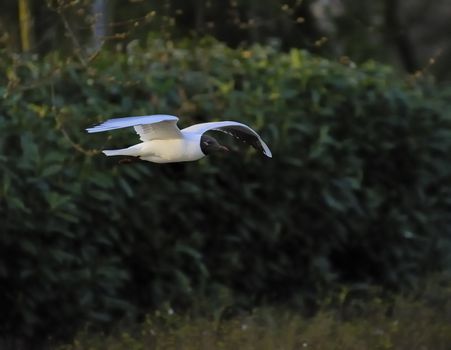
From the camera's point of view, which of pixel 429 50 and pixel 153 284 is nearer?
pixel 153 284

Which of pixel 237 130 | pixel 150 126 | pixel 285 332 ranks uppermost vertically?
pixel 150 126

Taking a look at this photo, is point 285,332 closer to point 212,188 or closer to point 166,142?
point 212,188

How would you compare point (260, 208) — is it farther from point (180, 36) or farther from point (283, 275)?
point (180, 36)

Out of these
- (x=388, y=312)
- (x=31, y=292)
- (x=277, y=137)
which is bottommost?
(x=388, y=312)

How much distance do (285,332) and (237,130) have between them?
1.73 metres

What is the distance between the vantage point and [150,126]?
5.20m

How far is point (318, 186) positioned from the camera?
8594 millimetres

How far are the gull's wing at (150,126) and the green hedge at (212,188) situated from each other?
4.47 ft

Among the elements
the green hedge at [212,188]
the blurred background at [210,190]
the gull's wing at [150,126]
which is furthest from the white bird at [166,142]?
the blurred background at [210,190]

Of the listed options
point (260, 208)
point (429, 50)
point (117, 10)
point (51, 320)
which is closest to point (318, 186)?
point (260, 208)

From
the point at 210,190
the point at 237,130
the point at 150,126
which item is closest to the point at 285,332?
the point at 210,190

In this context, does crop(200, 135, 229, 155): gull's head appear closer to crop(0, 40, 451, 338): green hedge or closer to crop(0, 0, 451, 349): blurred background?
crop(0, 40, 451, 338): green hedge

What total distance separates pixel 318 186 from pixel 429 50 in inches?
278

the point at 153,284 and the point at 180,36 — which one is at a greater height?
the point at 180,36
